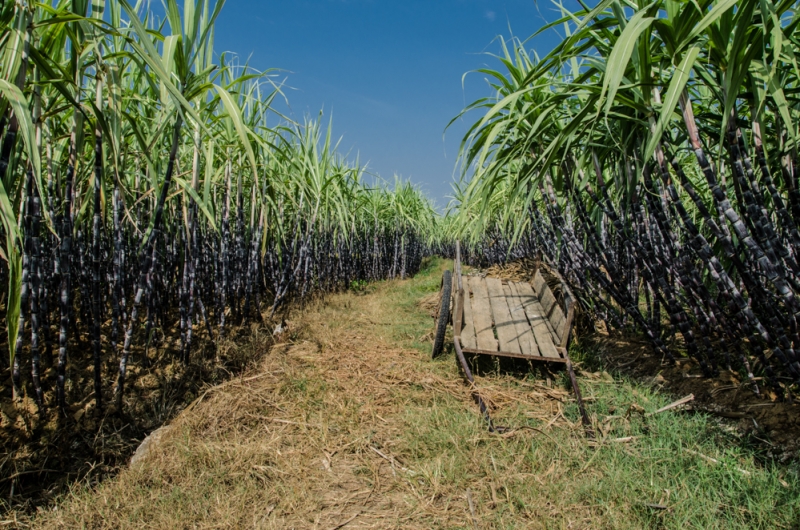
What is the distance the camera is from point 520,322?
11.2 ft

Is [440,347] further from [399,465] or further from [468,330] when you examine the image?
[399,465]

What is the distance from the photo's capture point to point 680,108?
2.02 meters

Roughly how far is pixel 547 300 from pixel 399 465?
80.2 inches

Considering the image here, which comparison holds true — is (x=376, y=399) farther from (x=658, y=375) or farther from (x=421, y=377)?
(x=658, y=375)

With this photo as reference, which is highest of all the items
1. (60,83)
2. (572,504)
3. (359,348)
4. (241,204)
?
(60,83)

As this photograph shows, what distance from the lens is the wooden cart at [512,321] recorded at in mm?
2721

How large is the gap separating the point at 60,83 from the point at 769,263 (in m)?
2.84

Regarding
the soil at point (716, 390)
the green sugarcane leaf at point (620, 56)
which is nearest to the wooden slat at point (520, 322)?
the soil at point (716, 390)

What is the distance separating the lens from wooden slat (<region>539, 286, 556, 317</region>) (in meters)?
3.39

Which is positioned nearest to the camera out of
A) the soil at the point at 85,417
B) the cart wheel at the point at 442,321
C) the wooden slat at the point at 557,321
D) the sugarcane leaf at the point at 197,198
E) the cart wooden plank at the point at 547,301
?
the soil at the point at 85,417

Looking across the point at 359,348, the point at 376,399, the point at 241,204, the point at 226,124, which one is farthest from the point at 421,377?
the point at 226,124

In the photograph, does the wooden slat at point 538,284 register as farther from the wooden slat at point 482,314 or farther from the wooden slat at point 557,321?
the wooden slat at point 557,321

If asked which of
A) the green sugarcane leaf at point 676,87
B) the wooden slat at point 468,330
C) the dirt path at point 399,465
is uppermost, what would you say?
the green sugarcane leaf at point 676,87

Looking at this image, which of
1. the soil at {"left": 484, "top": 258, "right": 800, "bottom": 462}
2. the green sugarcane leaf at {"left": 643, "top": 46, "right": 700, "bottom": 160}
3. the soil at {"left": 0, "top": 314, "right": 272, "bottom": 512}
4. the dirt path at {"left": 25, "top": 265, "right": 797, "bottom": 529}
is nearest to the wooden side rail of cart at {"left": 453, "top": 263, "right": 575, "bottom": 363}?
the dirt path at {"left": 25, "top": 265, "right": 797, "bottom": 529}
